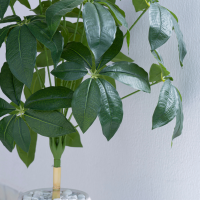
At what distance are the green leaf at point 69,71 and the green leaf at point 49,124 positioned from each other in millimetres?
124

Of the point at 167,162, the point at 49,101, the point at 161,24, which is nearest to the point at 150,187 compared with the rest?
the point at 167,162

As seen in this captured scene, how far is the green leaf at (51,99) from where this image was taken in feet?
2.34

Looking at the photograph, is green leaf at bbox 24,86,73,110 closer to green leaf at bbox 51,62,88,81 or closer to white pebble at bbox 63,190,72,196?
green leaf at bbox 51,62,88,81

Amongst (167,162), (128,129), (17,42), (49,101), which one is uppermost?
(17,42)

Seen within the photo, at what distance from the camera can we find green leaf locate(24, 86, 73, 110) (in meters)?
0.71

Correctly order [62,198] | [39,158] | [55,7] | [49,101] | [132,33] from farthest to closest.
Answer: [39,158] → [132,33] → [62,198] → [49,101] → [55,7]

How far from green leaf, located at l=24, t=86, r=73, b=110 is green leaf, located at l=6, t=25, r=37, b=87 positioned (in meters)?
0.12

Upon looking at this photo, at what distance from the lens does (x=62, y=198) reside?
2.95 ft

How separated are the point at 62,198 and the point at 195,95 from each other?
644 millimetres

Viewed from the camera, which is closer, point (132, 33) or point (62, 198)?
point (62, 198)

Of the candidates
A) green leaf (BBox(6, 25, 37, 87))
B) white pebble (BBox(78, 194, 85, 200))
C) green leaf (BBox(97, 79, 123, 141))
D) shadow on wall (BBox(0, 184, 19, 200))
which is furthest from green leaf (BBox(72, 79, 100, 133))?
shadow on wall (BBox(0, 184, 19, 200))

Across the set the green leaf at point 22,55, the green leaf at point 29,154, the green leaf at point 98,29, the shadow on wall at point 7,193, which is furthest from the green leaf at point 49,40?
the shadow on wall at point 7,193

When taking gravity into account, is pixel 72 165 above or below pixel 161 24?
below

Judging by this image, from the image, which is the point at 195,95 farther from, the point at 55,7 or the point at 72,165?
the point at 72,165
